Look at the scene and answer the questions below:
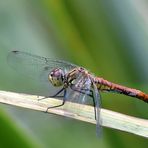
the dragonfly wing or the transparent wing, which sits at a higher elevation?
the transparent wing

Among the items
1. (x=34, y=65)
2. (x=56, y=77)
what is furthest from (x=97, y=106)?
(x=34, y=65)

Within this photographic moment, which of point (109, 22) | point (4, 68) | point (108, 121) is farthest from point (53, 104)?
point (4, 68)

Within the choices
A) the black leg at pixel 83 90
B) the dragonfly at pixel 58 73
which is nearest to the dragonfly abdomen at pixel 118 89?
the dragonfly at pixel 58 73

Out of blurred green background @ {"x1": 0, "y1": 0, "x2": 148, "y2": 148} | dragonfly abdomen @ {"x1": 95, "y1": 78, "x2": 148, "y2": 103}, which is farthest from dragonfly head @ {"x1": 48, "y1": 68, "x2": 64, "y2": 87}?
dragonfly abdomen @ {"x1": 95, "y1": 78, "x2": 148, "y2": 103}

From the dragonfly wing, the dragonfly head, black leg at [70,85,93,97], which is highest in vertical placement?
the dragonfly head

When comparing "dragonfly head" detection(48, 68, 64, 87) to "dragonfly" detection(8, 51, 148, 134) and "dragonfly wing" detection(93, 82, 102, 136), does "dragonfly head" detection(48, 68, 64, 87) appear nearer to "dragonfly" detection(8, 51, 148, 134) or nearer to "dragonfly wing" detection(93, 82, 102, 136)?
"dragonfly" detection(8, 51, 148, 134)

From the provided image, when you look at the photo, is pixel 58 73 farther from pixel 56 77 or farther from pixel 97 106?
pixel 97 106
